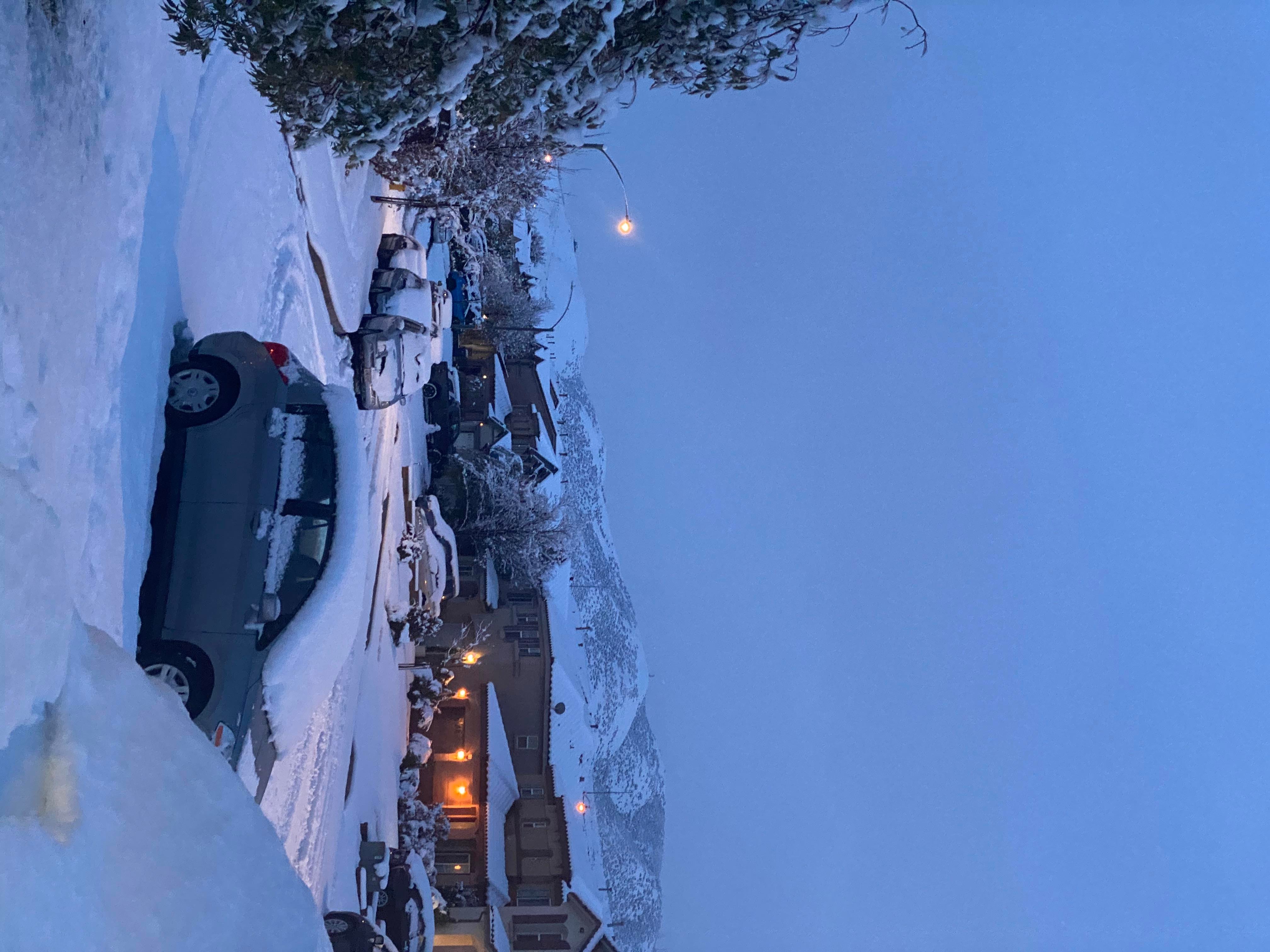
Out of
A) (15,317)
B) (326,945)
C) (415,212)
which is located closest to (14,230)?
(15,317)

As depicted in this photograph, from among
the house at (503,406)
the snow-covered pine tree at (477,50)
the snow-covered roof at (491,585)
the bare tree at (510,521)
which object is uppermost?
the house at (503,406)

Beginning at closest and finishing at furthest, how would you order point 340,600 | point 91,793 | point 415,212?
1. point 91,793
2. point 340,600
3. point 415,212

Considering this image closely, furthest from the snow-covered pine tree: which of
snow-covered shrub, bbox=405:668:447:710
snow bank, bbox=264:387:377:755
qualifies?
snow-covered shrub, bbox=405:668:447:710

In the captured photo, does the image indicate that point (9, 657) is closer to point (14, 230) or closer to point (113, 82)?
point (14, 230)

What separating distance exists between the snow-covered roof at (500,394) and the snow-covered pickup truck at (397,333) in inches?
540

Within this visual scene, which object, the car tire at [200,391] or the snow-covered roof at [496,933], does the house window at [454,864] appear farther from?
the car tire at [200,391]

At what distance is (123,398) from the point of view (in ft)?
19.7

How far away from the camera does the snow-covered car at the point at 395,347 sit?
12.4 meters

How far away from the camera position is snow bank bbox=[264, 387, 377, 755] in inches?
241

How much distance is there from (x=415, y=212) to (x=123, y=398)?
14161 mm

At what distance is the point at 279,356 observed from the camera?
696 cm

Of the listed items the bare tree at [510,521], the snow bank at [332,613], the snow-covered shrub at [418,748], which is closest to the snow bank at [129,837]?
the snow bank at [332,613]

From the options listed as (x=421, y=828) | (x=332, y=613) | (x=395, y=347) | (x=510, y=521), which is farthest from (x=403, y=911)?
(x=510, y=521)

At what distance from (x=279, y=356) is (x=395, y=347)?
5.84m
